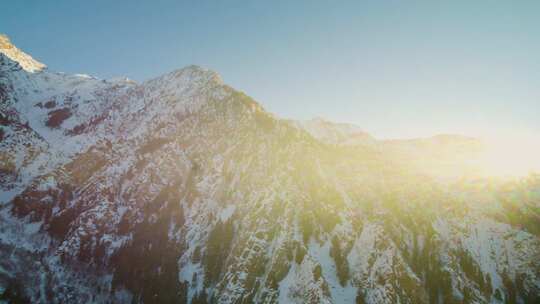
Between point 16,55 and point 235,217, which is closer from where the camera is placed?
point 235,217

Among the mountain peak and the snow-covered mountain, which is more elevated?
the mountain peak

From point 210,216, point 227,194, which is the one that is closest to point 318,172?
point 227,194

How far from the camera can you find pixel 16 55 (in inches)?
7328

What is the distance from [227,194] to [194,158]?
82.6 feet

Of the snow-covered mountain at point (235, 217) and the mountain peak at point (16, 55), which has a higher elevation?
the mountain peak at point (16, 55)

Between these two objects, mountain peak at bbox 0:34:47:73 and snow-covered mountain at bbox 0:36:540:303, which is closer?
snow-covered mountain at bbox 0:36:540:303

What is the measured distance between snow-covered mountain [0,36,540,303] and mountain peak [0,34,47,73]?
47.1m

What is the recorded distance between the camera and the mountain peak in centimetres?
17825

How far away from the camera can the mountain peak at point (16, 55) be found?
178250 mm

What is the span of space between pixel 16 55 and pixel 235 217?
202m

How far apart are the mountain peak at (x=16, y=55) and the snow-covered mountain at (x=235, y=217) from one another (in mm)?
47081

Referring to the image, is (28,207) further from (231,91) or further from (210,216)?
(231,91)

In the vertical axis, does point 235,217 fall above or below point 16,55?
below

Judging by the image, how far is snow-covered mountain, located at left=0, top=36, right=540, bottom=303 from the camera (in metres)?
78.8
